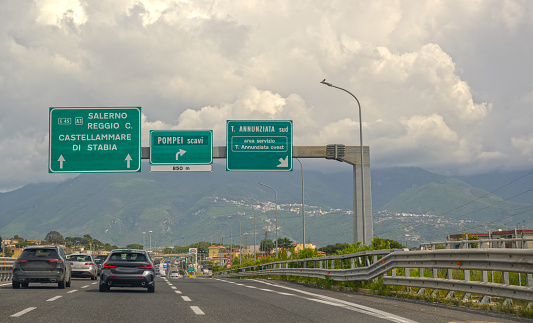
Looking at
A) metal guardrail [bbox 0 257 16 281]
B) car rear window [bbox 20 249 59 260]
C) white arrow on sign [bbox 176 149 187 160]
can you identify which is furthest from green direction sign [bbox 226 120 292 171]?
metal guardrail [bbox 0 257 16 281]

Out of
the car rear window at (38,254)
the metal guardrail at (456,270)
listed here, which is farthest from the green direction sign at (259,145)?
the car rear window at (38,254)

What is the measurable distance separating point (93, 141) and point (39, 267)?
398 inches

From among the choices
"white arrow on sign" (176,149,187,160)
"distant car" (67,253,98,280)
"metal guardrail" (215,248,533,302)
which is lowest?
"distant car" (67,253,98,280)

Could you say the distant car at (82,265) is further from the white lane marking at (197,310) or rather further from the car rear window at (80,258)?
the white lane marking at (197,310)

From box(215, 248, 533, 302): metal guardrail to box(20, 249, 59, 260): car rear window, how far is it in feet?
32.3

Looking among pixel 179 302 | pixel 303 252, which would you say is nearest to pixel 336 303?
pixel 179 302

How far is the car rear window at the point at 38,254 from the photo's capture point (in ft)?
75.2

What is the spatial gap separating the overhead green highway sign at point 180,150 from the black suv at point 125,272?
11.2m

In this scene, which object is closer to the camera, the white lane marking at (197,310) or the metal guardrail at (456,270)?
the metal guardrail at (456,270)

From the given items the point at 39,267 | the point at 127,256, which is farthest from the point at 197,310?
the point at 39,267

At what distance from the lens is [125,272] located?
20.8 meters

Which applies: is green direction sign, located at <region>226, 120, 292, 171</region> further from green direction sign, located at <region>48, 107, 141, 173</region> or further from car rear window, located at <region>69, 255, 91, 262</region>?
car rear window, located at <region>69, 255, 91, 262</region>

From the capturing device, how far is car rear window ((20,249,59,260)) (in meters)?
22.9

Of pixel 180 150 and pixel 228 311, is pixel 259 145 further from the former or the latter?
pixel 228 311
